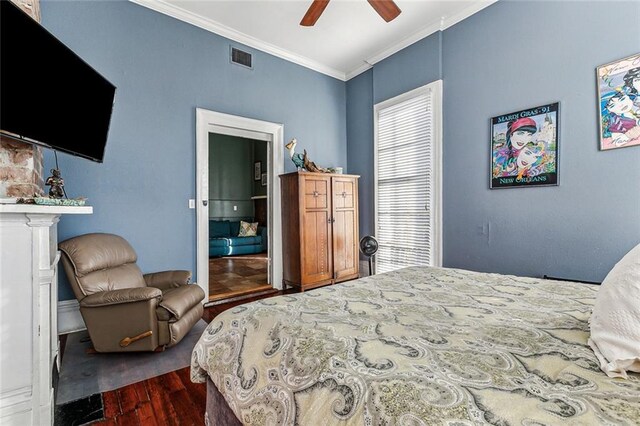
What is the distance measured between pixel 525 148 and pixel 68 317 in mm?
4625

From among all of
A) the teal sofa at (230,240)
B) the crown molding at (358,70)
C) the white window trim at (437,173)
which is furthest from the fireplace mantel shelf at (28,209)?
the teal sofa at (230,240)

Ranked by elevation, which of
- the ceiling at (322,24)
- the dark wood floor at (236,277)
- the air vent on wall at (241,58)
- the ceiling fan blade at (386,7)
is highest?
the ceiling at (322,24)

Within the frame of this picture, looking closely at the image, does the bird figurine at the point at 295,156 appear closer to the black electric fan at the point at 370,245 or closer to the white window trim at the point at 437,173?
the black electric fan at the point at 370,245

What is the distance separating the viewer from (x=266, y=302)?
4.33 ft

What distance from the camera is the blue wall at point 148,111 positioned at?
2762 millimetres

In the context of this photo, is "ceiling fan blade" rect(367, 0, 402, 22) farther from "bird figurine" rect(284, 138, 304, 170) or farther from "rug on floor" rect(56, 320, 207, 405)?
"rug on floor" rect(56, 320, 207, 405)

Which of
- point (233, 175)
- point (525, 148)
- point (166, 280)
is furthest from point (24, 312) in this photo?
point (233, 175)

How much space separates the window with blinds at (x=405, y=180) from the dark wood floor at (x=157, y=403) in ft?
9.34

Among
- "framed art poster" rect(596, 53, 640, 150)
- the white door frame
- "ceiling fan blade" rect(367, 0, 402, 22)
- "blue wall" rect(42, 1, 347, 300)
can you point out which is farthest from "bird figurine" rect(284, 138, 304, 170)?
"framed art poster" rect(596, 53, 640, 150)

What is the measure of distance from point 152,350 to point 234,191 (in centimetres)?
556

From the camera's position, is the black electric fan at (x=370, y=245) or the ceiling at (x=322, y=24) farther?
the black electric fan at (x=370, y=245)

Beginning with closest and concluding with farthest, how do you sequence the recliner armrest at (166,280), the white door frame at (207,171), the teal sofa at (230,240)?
1. the recliner armrest at (166,280)
2. the white door frame at (207,171)
3. the teal sofa at (230,240)

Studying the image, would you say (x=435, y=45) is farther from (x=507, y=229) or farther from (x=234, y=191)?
(x=234, y=191)

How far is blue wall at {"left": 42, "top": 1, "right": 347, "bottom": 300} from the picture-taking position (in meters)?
2.76
